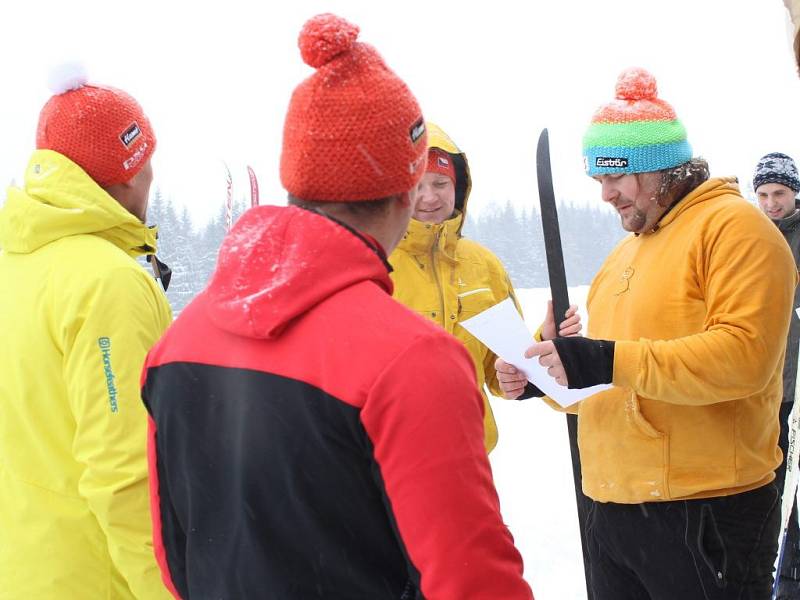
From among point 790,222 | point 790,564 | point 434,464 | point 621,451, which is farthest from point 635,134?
point 790,222

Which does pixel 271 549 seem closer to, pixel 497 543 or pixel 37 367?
pixel 497 543

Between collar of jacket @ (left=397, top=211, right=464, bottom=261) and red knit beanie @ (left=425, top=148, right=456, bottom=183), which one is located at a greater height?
red knit beanie @ (left=425, top=148, right=456, bottom=183)

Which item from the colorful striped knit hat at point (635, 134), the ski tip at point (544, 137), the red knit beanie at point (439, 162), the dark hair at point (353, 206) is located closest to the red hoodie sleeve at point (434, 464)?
the dark hair at point (353, 206)

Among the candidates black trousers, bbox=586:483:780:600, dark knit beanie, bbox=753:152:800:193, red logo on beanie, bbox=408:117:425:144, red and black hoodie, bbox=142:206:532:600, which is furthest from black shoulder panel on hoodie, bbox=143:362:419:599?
dark knit beanie, bbox=753:152:800:193

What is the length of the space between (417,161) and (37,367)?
1213 millimetres

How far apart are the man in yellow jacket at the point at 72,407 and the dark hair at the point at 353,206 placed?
0.85 metres

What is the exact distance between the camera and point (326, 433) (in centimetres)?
118

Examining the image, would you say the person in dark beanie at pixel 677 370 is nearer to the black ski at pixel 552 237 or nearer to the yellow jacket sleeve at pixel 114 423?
the black ski at pixel 552 237

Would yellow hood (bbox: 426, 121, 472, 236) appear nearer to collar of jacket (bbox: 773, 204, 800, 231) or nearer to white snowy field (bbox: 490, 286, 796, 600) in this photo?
white snowy field (bbox: 490, 286, 796, 600)

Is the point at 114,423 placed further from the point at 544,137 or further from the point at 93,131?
the point at 544,137

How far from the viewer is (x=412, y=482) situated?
114 centimetres

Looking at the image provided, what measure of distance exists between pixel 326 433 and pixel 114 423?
3.28ft

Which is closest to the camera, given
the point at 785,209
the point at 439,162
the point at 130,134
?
the point at 130,134

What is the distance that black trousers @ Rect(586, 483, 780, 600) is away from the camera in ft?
7.64
